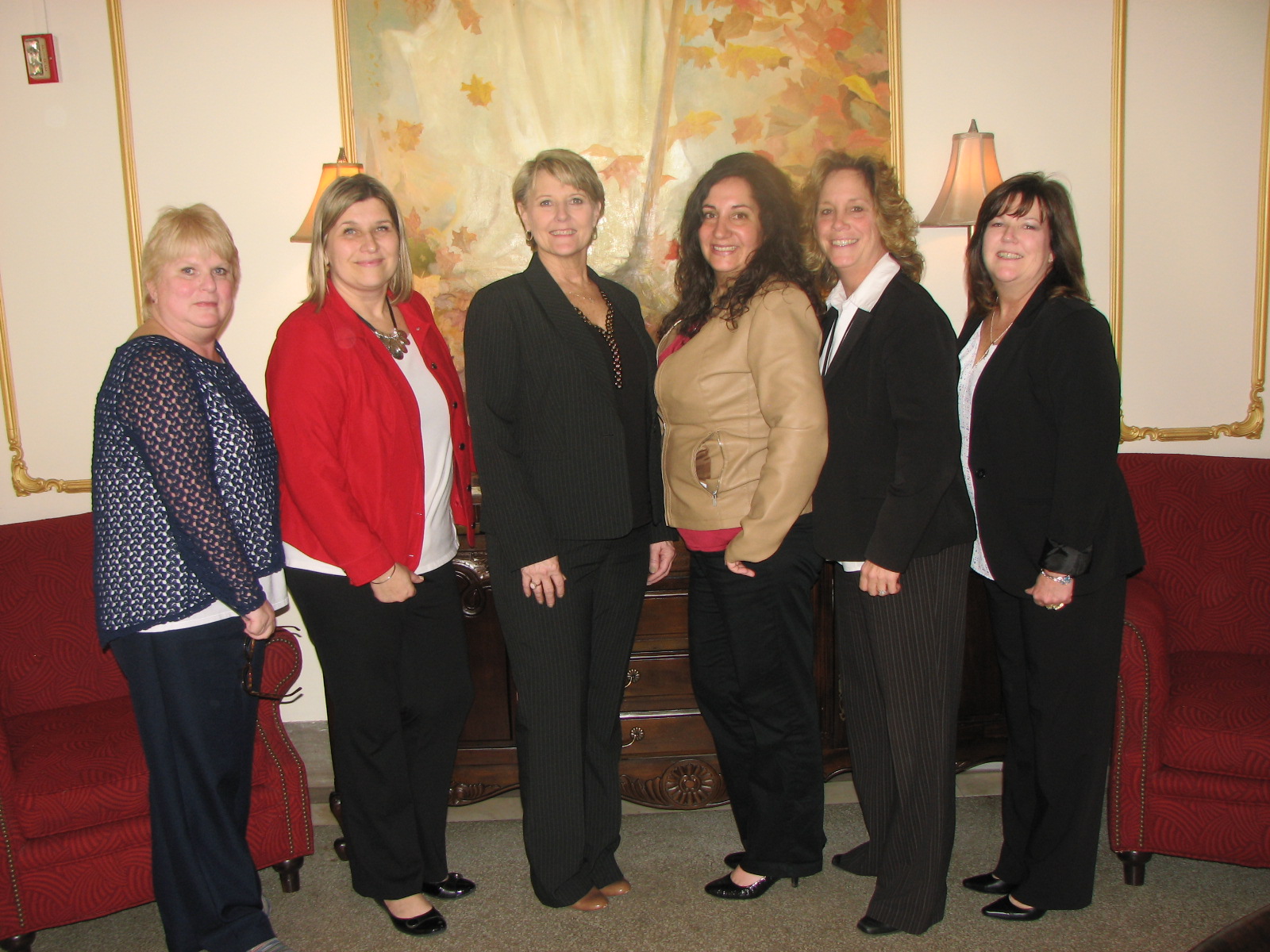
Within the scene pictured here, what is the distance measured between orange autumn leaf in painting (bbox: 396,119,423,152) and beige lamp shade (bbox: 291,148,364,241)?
0.16 m

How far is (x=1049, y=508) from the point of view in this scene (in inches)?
69.6

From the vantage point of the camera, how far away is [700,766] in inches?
95.2

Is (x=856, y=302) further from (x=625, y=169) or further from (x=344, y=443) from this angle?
(x=625, y=169)

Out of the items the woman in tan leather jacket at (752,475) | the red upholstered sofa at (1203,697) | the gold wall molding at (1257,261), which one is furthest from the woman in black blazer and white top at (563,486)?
the gold wall molding at (1257,261)

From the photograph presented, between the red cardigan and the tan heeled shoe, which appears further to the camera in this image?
the tan heeled shoe

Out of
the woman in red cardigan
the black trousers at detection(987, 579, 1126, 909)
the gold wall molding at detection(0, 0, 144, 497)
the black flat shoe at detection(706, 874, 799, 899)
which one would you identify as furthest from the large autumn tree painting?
the black flat shoe at detection(706, 874, 799, 899)

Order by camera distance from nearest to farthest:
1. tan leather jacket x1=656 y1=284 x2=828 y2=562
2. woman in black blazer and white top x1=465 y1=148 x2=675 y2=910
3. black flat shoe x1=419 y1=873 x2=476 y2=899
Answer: tan leather jacket x1=656 y1=284 x2=828 y2=562
woman in black blazer and white top x1=465 y1=148 x2=675 y2=910
black flat shoe x1=419 y1=873 x2=476 y2=899

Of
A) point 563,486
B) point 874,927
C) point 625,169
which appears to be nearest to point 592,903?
point 874,927

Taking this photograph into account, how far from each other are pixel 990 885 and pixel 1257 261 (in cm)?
218

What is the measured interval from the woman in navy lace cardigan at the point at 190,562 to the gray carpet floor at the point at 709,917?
13.8 inches

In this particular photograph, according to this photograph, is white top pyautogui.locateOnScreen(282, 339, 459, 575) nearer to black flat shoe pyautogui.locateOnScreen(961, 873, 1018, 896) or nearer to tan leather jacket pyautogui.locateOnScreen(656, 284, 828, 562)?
tan leather jacket pyautogui.locateOnScreen(656, 284, 828, 562)

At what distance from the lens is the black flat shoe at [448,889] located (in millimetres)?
2164

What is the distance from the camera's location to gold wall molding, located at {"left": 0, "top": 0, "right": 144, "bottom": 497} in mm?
2658

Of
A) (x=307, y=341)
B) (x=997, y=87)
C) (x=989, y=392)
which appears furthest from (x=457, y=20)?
(x=989, y=392)
